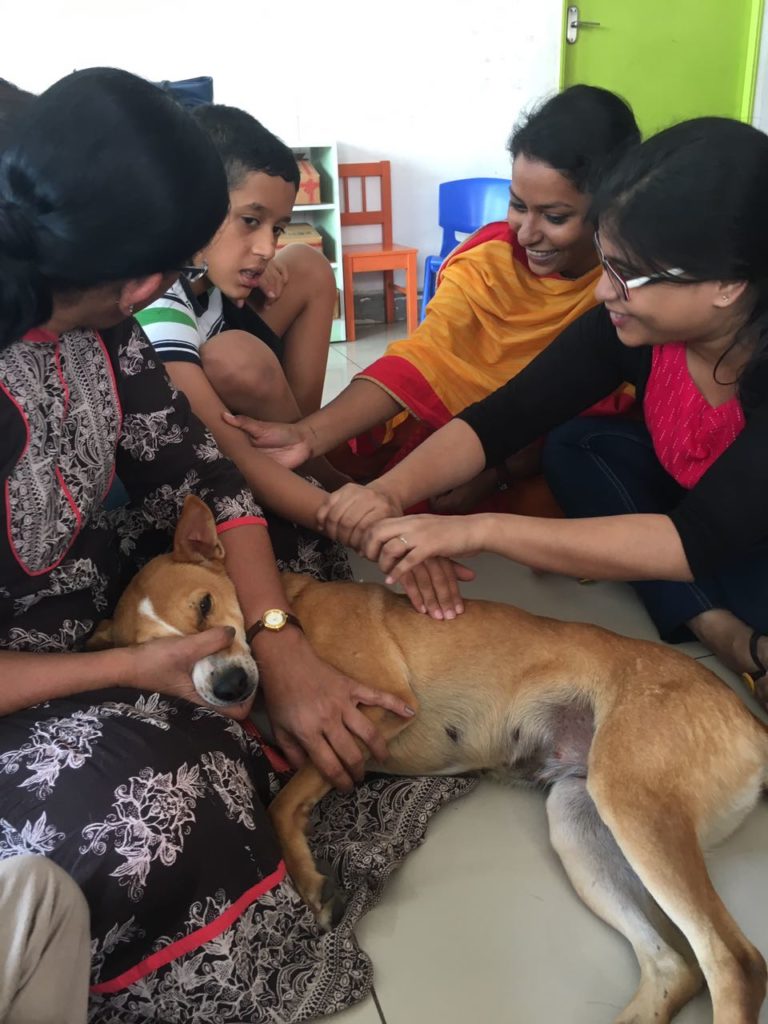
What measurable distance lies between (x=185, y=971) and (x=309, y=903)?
0.88 feet

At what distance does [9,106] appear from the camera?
3.50 ft

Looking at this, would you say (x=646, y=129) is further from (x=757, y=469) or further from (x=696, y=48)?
(x=757, y=469)

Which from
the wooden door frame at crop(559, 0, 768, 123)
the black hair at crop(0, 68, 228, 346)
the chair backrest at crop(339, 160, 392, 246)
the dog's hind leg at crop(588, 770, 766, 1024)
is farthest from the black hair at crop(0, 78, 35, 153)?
the wooden door frame at crop(559, 0, 768, 123)

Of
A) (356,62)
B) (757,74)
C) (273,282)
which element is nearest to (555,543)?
(273,282)

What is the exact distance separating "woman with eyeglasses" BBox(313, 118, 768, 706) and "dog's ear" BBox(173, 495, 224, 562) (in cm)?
27

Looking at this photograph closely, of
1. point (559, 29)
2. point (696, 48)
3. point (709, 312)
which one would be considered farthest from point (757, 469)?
point (696, 48)

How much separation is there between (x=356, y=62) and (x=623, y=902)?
5.40 m

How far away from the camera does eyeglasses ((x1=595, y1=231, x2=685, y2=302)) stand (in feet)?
4.49

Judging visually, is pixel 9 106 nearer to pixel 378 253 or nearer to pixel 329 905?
pixel 329 905

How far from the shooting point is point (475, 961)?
1.21m

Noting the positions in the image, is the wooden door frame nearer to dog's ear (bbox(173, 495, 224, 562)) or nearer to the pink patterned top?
the pink patterned top


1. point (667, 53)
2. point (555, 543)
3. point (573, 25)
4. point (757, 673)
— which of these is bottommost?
point (757, 673)

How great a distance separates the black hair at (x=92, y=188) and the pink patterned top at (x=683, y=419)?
42.0 inches

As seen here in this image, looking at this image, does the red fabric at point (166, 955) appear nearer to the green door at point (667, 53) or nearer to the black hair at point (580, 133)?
the black hair at point (580, 133)
